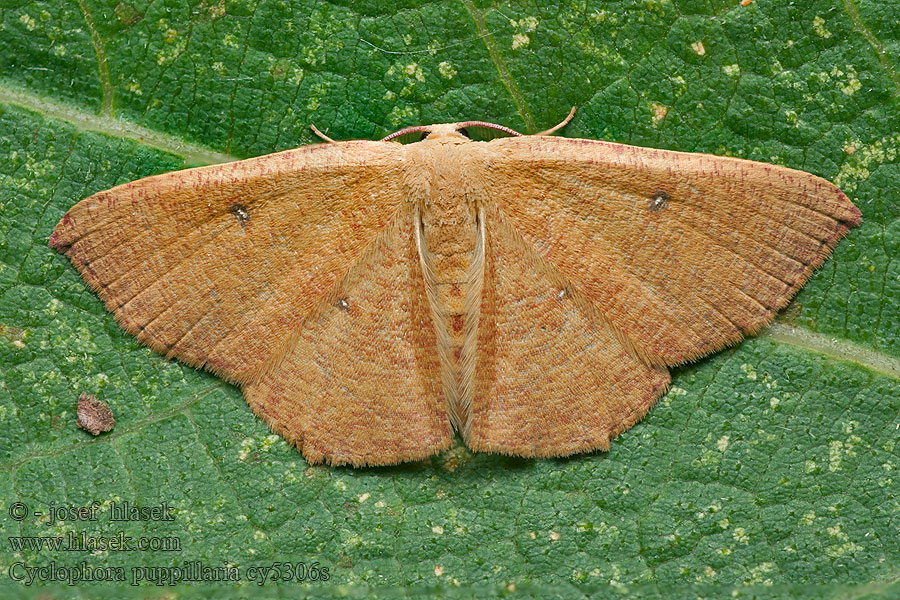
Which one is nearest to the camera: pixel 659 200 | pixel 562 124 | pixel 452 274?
pixel 659 200

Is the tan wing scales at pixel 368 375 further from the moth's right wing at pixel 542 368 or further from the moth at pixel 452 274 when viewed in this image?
the moth's right wing at pixel 542 368

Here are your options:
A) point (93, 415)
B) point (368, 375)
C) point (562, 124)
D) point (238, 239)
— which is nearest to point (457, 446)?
point (368, 375)

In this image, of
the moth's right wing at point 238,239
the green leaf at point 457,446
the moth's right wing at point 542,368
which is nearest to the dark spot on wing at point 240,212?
the moth's right wing at point 238,239

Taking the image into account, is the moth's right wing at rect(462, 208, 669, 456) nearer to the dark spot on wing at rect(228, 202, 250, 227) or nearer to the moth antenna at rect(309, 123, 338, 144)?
the moth antenna at rect(309, 123, 338, 144)

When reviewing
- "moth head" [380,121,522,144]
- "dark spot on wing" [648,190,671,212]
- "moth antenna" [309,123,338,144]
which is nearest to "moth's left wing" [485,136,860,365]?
"dark spot on wing" [648,190,671,212]

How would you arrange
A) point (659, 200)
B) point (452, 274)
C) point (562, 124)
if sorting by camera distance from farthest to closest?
Result: 1. point (562, 124)
2. point (452, 274)
3. point (659, 200)

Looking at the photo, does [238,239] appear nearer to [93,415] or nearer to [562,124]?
[93,415]

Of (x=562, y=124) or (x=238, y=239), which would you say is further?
(x=562, y=124)
